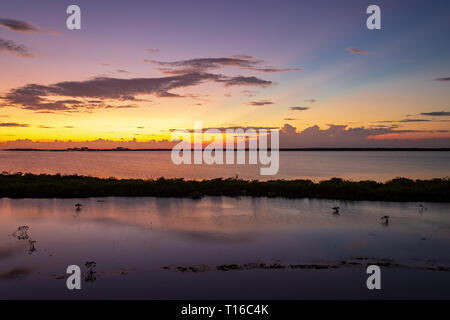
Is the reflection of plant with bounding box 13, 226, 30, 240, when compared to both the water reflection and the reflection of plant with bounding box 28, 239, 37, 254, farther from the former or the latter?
the reflection of plant with bounding box 28, 239, 37, 254

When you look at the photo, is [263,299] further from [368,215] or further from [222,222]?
[368,215]

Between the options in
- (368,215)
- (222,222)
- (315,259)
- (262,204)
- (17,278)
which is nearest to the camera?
(17,278)

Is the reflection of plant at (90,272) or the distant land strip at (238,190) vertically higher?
the distant land strip at (238,190)

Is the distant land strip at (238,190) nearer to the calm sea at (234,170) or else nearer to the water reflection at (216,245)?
the water reflection at (216,245)

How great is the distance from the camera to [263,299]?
7891mm

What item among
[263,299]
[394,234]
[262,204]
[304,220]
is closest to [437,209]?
[394,234]

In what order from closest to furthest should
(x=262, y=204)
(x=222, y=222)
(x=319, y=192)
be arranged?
(x=222, y=222), (x=262, y=204), (x=319, y=192)

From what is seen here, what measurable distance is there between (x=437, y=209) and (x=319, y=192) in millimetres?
7145

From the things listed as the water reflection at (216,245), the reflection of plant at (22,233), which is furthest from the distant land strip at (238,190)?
the reflection of plant at (22,233)

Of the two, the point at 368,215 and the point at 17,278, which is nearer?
the point at 17,278

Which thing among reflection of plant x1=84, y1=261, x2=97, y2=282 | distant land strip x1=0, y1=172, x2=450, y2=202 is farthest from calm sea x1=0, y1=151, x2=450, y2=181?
reflection of plant x1=84, y1=261, x2=97, y2=282

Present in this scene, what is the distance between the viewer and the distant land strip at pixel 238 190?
2138 centimetres

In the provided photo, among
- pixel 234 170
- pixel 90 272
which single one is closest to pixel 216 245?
pixel 90 272

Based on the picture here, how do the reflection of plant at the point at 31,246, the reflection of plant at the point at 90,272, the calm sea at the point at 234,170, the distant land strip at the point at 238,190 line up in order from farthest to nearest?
the calm sea at the point at 234,170 < the distant land strip at the point at 238,190 < the reflection of plant at the point at 31,246 < the reflection of plant at the point at 90,272
